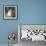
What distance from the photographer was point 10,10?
4.81 m

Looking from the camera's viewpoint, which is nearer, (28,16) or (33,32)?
(33,32)

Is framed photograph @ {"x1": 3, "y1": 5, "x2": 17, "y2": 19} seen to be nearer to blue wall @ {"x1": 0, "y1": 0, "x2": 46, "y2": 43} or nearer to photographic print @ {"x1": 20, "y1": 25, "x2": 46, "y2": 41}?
blue wall @ {"x1": 0, "y1": 0, "x2": 46, "y2": 43}

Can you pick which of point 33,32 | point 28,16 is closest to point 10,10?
point 28,16

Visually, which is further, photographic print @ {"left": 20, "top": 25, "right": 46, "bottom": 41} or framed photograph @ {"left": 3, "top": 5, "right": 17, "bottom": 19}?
framed photograph @ {"left": 3, "top": 5, "right": 17, "bottom": 19}

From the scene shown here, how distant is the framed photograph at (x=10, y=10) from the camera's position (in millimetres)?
4777

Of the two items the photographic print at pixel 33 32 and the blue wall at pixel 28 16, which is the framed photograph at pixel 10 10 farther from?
the photographic print at pixel 33 32

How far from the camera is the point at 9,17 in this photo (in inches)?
188

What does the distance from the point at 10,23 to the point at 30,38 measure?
0.89 meters

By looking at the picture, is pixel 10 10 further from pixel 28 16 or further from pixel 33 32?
pixel 33 32

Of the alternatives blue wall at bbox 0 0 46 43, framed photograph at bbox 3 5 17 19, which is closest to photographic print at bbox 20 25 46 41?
blue wall at bbox 0 0 46 43

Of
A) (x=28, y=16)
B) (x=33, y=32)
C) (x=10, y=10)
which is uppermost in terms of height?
(x=10, y=10)

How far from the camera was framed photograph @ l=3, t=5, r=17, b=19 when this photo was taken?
478 cm

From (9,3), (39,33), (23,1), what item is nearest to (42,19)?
(39,33)

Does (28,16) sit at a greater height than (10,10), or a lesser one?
lesser
